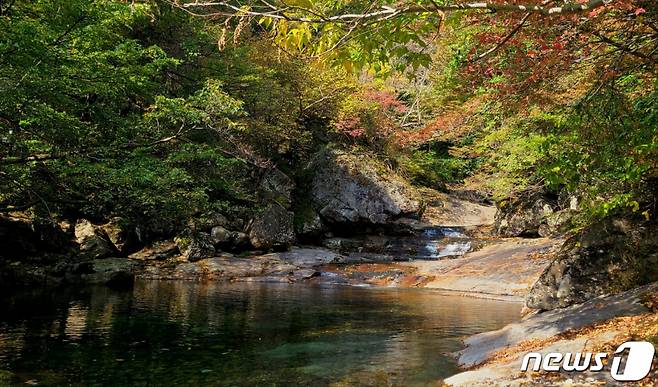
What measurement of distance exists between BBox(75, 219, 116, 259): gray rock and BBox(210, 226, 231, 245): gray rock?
16.5 ft

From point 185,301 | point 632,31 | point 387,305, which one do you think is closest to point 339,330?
point 387,305

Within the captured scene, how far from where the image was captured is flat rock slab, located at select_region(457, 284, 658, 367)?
25.5 feet

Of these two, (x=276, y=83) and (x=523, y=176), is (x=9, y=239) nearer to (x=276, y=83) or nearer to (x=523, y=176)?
(x=276, y=83)

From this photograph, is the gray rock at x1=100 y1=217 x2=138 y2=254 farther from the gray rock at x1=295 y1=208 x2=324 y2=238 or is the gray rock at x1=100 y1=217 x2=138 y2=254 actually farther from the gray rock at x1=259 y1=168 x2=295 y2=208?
the gray rock at x1=295 y1=208 x2=324 y2=238

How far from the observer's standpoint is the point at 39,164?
13.5 m

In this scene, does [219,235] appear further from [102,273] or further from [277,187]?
[102,273]

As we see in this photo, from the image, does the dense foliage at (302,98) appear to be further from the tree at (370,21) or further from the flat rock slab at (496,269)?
the flat rock slab at (496,269)

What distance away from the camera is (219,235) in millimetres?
26875

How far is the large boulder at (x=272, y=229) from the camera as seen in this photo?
91.1 ft

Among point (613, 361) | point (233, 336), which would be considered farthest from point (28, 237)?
point (613, 361)

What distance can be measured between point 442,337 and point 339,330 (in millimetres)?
2573

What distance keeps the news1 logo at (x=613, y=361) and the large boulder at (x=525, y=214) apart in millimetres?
21990

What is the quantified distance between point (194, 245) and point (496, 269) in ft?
48.0

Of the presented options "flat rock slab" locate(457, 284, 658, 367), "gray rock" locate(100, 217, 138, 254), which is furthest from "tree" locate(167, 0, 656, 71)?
"gray rock" locate(100, 217, 138, 254)
